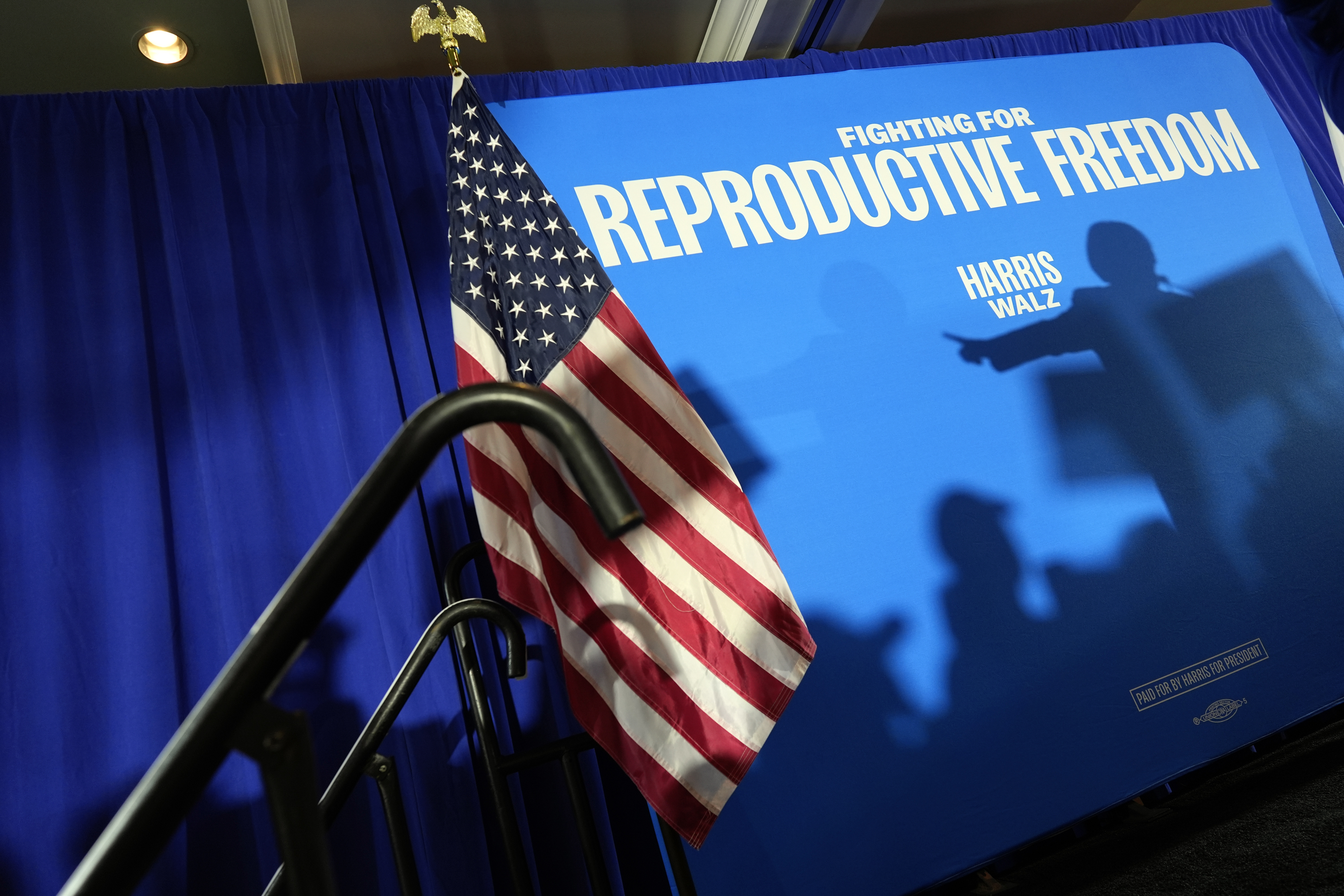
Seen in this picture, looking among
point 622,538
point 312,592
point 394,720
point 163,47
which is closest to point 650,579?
point 622,538

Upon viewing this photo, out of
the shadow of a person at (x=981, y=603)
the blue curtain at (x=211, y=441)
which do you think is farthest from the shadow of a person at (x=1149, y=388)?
the blue curtain at (x=211, y=441)

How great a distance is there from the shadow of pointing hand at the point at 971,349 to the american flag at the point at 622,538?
1030mm

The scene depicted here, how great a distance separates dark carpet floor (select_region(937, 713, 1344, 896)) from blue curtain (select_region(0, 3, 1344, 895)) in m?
1.17

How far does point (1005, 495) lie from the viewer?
7.63 feet

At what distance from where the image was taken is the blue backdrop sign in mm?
2068

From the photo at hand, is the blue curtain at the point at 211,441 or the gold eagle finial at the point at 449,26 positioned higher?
the gold eagle finial at the point at 449,26

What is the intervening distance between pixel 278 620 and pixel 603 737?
4.36 feet

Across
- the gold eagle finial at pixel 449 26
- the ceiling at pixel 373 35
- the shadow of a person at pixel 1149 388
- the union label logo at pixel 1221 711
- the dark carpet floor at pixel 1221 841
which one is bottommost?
the dark carpet floor at pixel 1221 841

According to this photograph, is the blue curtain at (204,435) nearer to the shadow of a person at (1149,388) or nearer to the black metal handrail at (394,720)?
the black metal handrail at (394,720)

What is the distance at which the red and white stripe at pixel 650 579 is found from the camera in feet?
5.20

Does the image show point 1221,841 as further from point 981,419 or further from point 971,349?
point 971,349

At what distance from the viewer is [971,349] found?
2475mm

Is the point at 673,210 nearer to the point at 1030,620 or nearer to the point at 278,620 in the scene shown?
the point at 1030,620

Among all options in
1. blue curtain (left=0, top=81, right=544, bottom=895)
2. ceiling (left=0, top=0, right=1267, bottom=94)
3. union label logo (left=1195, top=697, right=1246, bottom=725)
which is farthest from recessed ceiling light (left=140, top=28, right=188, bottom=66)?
union label logo (left=1195, top=697, right=1246, bottom=725)
